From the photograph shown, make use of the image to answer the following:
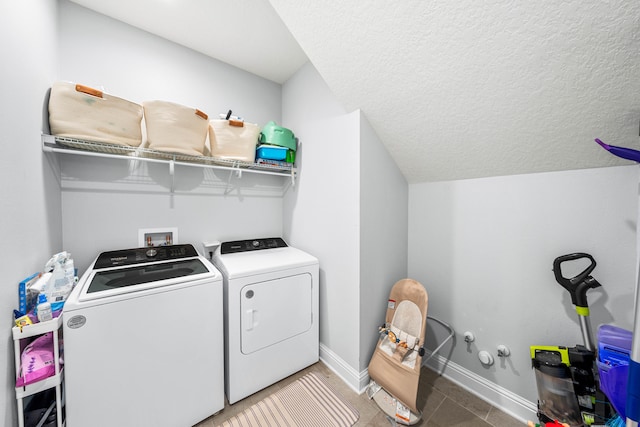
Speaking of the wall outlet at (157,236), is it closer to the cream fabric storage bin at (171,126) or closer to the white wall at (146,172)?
Answer: the white wall at (146,172)

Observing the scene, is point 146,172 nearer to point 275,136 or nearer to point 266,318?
point 275,136

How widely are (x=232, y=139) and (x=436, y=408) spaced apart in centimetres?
249

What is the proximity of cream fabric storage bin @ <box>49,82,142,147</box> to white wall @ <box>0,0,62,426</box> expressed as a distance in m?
0.07

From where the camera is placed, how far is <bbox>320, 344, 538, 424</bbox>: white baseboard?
134 centimetres

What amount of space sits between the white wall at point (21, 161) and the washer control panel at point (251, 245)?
40.9 inches

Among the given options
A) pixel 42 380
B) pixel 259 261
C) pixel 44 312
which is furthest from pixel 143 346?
pixel 259 261

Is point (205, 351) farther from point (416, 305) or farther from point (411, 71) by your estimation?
point (411, 71)

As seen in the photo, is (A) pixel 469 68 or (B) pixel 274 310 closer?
(A) pixel 469 68

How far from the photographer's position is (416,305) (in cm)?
156

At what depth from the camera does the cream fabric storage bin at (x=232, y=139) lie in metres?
1.75

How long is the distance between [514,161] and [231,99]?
243cm

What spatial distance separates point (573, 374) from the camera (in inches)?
40.9

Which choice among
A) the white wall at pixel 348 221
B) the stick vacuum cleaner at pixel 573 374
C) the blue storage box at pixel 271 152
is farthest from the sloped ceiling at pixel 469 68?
the blue storage box at pixel 271 152

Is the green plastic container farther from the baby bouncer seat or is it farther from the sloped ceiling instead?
the baby bouncer seat
